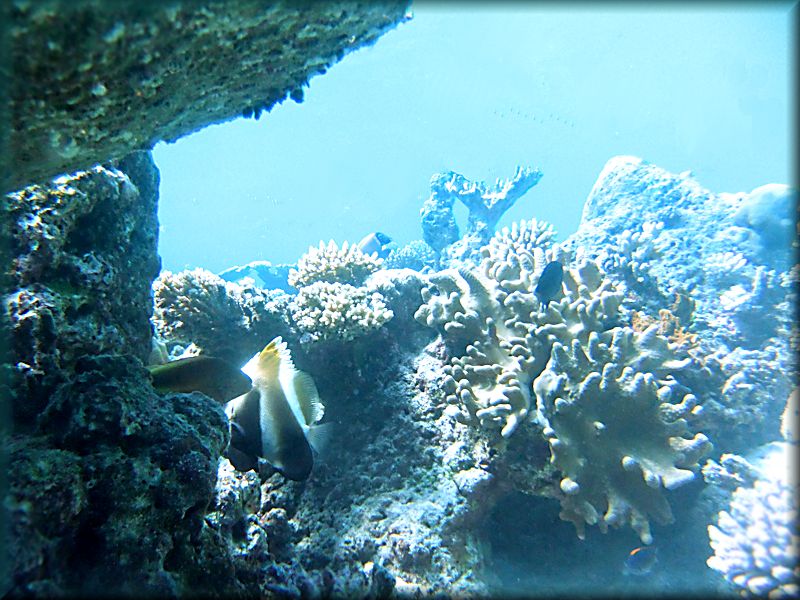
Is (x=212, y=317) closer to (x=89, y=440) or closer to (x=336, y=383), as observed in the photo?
(x=336, y=383)

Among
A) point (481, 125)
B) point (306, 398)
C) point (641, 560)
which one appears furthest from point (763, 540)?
point (481, 125)

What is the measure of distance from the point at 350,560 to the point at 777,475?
10.6 feet

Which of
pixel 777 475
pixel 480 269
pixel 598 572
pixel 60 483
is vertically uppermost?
pixel 480 269

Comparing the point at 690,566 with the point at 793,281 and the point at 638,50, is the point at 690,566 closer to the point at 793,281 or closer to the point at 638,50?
the point at 793,281

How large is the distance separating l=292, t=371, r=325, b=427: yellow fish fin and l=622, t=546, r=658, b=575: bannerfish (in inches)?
113

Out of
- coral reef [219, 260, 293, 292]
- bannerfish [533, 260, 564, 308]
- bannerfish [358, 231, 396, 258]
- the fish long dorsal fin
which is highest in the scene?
coral reef [219, 260, 293, 292]

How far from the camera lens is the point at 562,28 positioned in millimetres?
50281

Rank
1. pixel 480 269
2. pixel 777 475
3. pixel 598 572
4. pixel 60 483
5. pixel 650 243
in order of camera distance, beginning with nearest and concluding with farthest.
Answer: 1. pixel 60 483
2. pixel 777 475
3. pixel 598 572
4. pixel 480 269
5. pixel 650 243

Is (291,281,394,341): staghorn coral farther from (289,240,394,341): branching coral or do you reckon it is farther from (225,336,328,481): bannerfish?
(225,336,328,481): bannerfish

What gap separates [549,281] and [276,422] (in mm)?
2721

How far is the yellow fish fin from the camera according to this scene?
8.25 ft

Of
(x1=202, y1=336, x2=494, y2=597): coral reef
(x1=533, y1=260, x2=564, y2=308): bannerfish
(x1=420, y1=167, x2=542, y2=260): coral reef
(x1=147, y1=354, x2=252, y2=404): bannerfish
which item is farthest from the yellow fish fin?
(x1=420, y1=167, x2=542, y2=260): coral reef

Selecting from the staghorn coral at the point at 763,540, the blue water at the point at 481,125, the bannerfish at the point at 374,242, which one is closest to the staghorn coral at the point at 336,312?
the staghorn coral at the point at 763,540

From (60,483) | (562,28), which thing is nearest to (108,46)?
(60,483)
